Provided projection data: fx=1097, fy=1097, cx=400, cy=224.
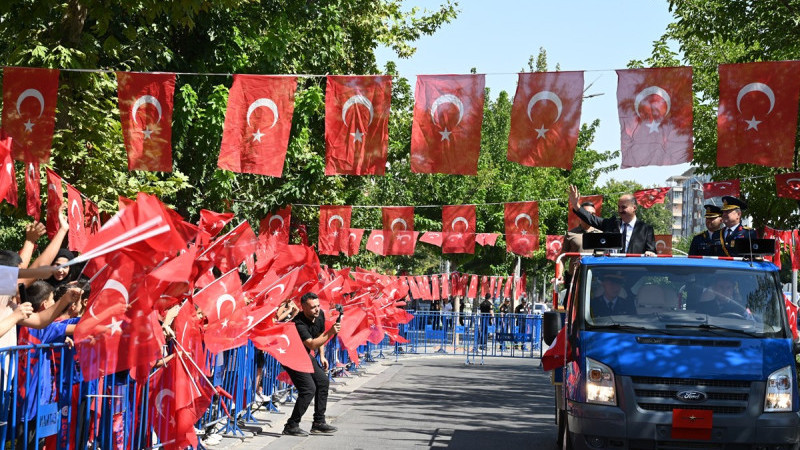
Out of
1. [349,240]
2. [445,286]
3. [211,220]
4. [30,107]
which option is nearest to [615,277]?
[211,220]

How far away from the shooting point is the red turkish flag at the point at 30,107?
42.4ft

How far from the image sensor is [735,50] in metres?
28.1

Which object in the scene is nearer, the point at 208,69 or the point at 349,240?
the point at 208,69

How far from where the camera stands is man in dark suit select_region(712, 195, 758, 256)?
36.3 ft

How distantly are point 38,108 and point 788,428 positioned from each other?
908 cm

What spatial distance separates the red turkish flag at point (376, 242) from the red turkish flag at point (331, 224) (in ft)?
12.9

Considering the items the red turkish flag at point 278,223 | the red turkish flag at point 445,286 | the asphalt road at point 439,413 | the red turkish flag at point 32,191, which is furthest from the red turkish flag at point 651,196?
the red turkish flag at point 445,286

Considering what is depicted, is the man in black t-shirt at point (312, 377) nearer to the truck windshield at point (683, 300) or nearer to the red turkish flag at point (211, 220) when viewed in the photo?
the red turkish flag at point (211, 220)

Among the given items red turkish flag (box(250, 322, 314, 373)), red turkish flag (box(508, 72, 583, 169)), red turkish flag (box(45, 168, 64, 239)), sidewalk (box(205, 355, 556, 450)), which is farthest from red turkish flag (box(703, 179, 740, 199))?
red turkish flag (box(45, 168, 64, 239))

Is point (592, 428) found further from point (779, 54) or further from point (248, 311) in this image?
point (779, 54)

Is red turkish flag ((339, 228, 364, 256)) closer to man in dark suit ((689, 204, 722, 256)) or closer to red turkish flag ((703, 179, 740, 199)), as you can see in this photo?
red turkish flag ((703, 179, 740, 199))

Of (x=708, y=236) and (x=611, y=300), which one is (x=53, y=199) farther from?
(x=708, y=236)

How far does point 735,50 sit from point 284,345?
2032 centimetres

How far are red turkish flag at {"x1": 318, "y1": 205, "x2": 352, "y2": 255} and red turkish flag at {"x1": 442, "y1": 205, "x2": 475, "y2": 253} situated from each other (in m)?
4.75
